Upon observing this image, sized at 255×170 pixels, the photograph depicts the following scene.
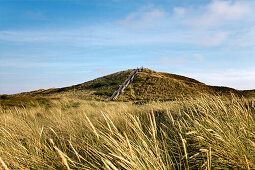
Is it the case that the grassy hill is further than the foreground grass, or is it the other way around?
the grassy hill

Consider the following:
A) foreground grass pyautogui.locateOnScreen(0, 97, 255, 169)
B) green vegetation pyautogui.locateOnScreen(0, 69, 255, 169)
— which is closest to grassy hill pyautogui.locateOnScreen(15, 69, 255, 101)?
green vegetation pyautogui.locateOnScreen(0, 69, 255, 169)

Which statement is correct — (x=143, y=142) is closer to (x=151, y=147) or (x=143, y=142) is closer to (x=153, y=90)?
(x=151, y=147)

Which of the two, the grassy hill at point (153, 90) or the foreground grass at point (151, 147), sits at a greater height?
the grassy hill at point (153, 90)

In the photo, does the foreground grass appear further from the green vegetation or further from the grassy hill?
the grassy hill

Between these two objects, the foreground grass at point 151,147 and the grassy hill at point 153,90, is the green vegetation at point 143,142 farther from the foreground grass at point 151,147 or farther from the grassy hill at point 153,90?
the grassy hill at point 153,90

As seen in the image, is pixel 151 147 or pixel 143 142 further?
pixel 151 147

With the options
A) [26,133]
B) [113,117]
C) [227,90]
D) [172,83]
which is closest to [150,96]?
[172,83]

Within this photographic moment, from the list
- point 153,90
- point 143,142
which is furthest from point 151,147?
point 153,90

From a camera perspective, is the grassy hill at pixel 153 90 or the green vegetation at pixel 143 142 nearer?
the green vegetation at pixel 143 142

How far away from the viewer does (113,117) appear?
4406 mm

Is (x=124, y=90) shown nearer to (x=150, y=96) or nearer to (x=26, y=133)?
(x=150, y=96)

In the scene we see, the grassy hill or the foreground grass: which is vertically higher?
the grassy hill

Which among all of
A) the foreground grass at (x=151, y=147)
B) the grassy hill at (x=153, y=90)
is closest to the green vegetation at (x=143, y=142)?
the foreground grass at (x=151, y=147)

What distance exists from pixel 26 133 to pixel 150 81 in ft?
79.3
